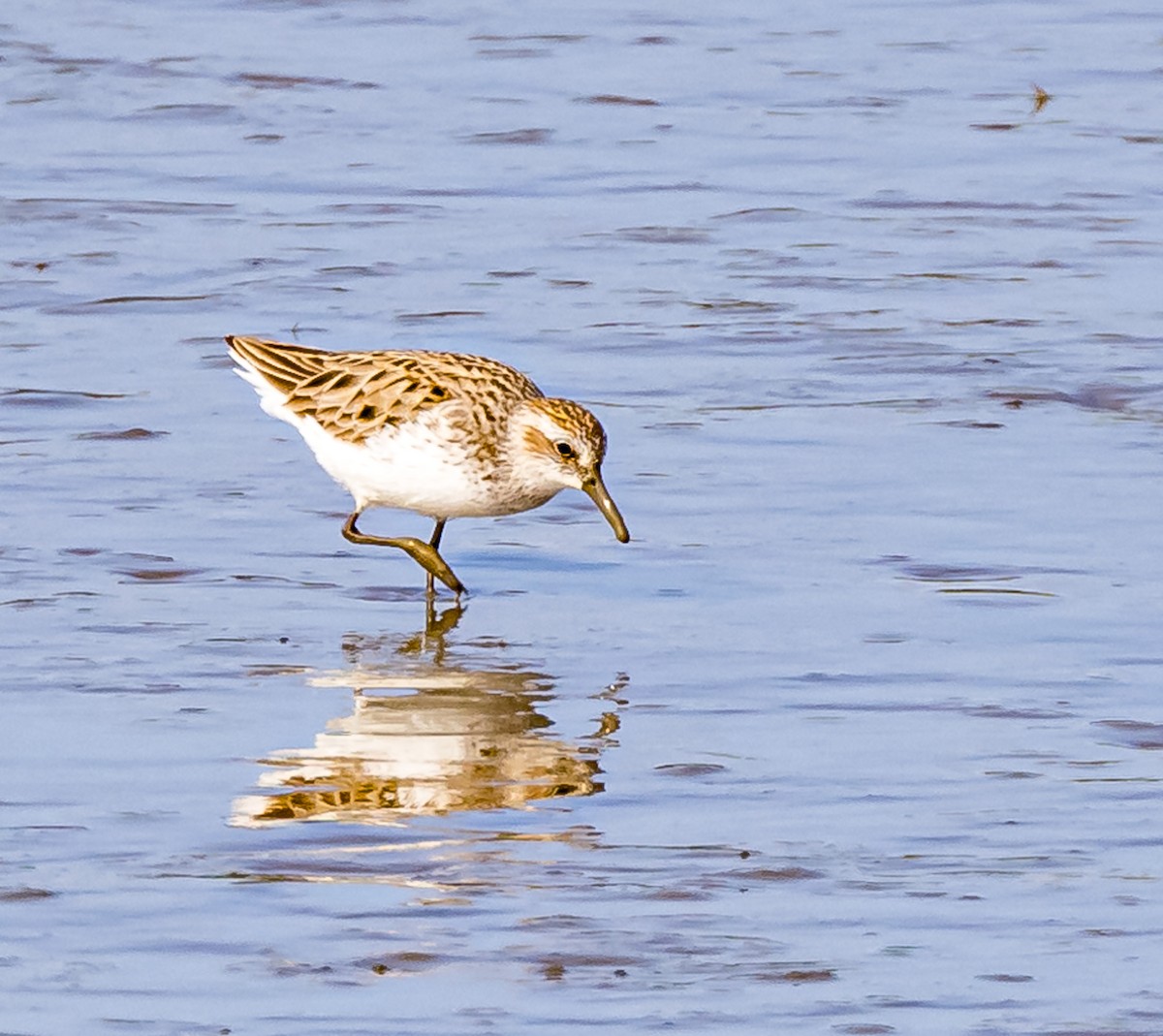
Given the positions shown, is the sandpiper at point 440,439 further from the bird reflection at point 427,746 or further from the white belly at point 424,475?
the bird reflection at point 427,746

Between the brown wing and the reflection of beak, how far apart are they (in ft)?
1.49

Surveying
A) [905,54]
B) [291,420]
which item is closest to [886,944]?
[291,420]

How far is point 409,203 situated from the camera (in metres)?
14.4

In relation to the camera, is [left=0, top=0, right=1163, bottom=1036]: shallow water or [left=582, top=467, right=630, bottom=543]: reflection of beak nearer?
[left=0, top=0, right=1163, bottom=1036]: shallow water

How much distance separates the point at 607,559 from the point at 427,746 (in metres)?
2.10

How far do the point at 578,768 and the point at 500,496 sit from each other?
2.20 metres

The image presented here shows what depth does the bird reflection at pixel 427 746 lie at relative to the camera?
7.02 meters

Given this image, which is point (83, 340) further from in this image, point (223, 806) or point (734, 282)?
point (223, 806)

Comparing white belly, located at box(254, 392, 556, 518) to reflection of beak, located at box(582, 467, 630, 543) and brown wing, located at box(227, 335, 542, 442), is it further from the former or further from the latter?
reflection of beak, located at box(582, 467, 630, 543)

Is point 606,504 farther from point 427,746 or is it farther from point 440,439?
point 427,746

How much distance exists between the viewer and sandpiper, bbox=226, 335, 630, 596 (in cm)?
928

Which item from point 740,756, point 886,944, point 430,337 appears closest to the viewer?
point 886,944

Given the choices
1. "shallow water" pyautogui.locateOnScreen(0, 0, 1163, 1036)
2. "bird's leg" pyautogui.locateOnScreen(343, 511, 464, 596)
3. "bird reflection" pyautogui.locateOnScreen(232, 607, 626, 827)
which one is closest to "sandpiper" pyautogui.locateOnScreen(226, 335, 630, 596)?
"bird's leg" pyautogui.locateOnScreen(343, 511, 464, 596)

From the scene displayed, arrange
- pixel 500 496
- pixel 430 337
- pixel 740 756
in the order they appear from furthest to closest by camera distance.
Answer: pixel 430 337 → pixel 500 496 → pixel 740 756
